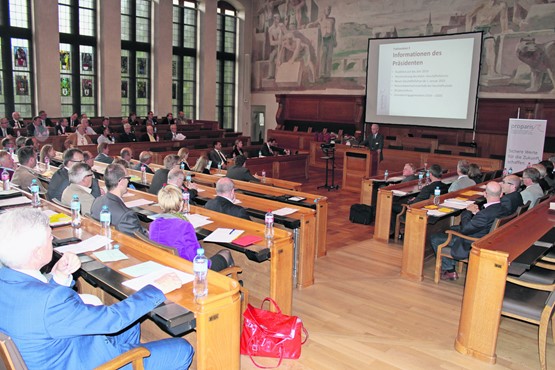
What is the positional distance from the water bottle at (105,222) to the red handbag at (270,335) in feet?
4.49

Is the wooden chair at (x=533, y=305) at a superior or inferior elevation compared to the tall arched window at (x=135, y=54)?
inferior

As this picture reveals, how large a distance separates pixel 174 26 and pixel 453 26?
1035 centimetres

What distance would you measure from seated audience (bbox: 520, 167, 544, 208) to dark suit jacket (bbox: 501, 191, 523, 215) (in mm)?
644

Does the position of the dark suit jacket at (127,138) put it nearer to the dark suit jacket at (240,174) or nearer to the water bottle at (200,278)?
the dark suit jacket at (240,174)

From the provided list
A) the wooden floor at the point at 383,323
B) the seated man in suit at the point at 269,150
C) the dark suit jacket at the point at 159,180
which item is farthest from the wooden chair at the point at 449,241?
the seated man in suit at the point at 269,150

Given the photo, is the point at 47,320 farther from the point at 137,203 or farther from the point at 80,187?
the point at 137,203

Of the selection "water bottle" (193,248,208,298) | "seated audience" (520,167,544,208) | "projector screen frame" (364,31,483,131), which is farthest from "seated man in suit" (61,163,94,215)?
"projector screen frame" (364,31,483,131)

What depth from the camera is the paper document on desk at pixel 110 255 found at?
3.45m

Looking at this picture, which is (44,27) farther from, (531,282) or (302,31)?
(531,282)

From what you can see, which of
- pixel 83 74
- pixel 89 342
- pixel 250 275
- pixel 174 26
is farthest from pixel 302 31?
pixel 89 342

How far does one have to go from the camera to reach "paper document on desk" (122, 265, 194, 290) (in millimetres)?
2984

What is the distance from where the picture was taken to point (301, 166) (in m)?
13.1

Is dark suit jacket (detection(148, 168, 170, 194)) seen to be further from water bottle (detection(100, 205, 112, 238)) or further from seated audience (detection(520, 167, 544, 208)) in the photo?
seated audience (detection(520, 167, 544, 208))

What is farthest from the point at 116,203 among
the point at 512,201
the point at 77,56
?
the point at 77,56
